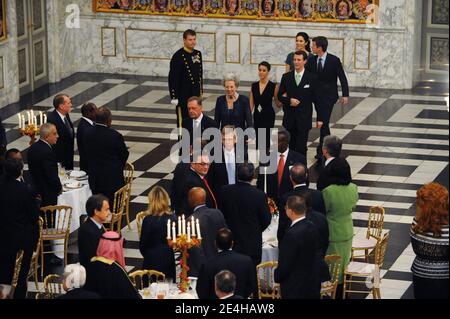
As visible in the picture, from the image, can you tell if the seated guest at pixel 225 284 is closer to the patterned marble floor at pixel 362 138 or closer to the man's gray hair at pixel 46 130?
the patterned marble floor at pixel 362 138

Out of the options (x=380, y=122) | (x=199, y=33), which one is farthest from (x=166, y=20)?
(x=380, y=122)

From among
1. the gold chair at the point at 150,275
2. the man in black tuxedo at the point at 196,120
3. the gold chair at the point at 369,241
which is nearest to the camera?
the gold chair at the point at 150,275

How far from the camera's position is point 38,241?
12969 millimetres

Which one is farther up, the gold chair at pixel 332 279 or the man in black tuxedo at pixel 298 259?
the man in black tuxedo at pixel 298 259

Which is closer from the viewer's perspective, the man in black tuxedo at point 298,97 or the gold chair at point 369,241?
the gold chair at point 369,241

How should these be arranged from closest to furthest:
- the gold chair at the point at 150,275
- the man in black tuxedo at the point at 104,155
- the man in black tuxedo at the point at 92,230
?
the man in black tuxedo at the point at 92,230 → the gold chair at the point at 150,275 → the man in black tuxedo at the point at 104,155

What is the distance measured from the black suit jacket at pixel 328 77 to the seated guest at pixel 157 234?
6329 millimetres

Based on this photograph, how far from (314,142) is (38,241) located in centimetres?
730

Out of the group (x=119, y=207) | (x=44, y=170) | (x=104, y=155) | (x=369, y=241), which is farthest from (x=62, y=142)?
(x=369, y=241)

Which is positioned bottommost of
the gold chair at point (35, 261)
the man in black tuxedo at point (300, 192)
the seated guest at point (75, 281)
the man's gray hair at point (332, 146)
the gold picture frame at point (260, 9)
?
the gold chair at point (35, 261)

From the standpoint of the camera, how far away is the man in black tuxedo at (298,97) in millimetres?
16984

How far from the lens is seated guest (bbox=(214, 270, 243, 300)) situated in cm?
1005

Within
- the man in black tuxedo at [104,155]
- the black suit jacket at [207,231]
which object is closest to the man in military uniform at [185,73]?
the man in black tuxedo at [104,155]

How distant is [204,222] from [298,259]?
1.18 meters
